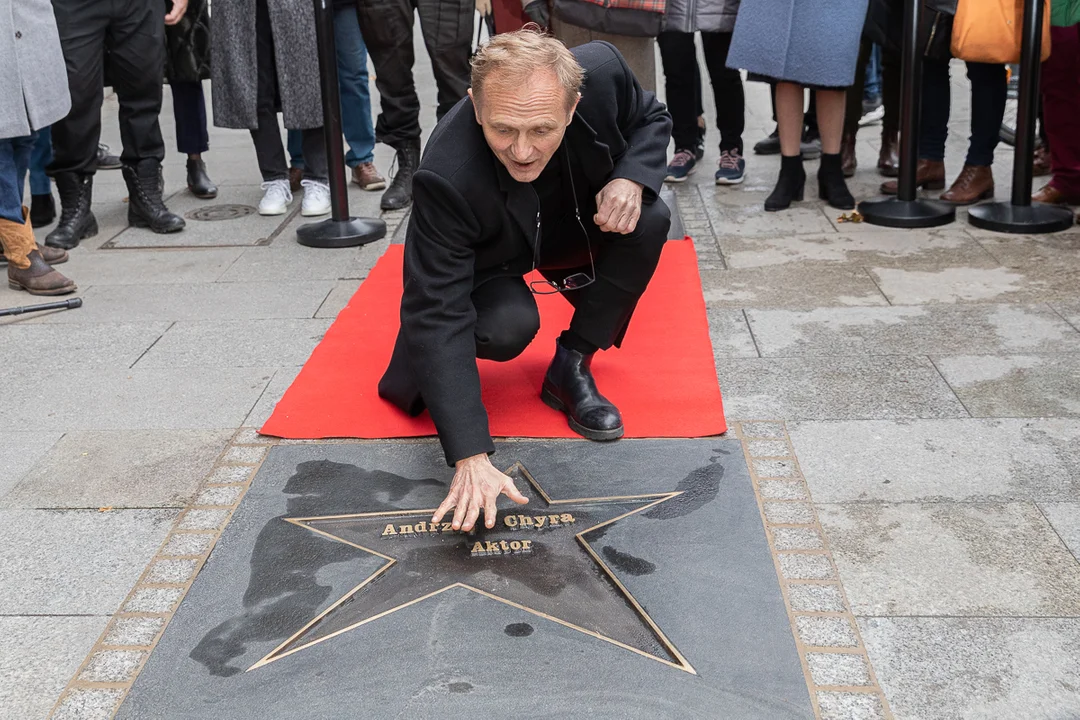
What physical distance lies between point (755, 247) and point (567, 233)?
1.98m

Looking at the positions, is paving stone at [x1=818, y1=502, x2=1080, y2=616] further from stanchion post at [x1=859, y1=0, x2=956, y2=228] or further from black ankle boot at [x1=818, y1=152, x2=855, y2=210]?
black ankle boot at [x1=818, y1=152, x2=855, y2=210]

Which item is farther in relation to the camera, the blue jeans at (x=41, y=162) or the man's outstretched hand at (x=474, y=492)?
the blue jeans at (x=41, y=162)

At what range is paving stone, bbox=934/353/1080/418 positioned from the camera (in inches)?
130

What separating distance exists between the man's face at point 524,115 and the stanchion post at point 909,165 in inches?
118

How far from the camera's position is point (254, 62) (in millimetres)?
5605

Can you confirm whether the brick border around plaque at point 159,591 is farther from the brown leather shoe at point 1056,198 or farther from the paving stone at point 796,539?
the brown leather shoe at point 1056,198

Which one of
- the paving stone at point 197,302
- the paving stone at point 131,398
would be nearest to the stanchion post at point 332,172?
the paving stone at point 197,302

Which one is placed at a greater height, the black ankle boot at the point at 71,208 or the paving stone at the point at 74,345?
the black ankle boot at the point at 71,208

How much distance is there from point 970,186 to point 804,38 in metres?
1.10

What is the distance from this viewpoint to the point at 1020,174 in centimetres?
512

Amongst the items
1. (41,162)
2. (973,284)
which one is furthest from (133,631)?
(41,162)

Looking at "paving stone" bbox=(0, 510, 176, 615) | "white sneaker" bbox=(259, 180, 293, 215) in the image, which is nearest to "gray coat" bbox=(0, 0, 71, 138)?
"white sneaker" bbox=(259, 180, 293, 215)

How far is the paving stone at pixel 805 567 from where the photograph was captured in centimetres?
252

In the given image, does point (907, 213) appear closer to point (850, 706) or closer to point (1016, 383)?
point (1016, 383)
